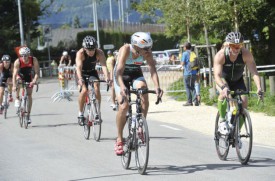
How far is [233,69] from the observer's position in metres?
11.1

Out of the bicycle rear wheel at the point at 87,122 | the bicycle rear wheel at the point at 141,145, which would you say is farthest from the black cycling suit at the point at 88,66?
the bicycle rear wheel at the point at 141,145

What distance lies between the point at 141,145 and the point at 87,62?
200 inches

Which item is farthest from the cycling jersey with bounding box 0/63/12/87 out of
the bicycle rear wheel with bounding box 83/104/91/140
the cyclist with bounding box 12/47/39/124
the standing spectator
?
the bicycle rear wheel with bounding box 83/104/91/140

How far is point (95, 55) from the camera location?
14820 millimetres

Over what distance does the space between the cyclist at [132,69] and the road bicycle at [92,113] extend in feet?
12.0

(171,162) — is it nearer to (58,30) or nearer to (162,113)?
(162,113)

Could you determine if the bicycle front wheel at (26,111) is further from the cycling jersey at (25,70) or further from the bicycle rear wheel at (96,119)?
the bicycle rear wheel at (96,119)

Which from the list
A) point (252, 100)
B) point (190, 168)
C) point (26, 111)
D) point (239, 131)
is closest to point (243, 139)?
point (239, 131)

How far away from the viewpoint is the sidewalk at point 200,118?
48.3 feet

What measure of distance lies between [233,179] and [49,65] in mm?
62011

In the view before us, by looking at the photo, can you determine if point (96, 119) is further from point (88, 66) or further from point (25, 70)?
point (25, 70)

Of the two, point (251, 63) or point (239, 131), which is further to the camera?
point (251, 63)

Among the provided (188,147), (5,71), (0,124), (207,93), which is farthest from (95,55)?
(207,93)

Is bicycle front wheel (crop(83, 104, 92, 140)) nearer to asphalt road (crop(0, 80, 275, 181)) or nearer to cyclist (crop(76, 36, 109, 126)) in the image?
cyclist (crop(76, 36, 109, 126))
